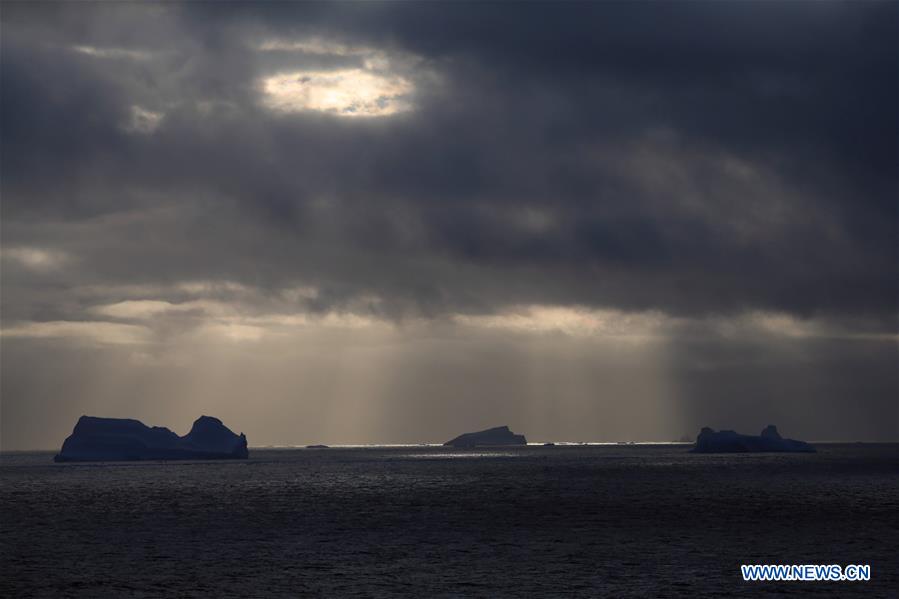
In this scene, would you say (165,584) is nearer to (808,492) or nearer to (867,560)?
(867,560)

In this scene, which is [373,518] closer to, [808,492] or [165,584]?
[165,584]

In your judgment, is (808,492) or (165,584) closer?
(165,584)

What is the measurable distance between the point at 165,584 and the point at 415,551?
623 inches

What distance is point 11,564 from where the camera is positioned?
53.1 meters

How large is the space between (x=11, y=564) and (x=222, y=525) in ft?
73.3

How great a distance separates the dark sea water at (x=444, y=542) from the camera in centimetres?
4403

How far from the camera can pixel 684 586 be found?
43.0 m

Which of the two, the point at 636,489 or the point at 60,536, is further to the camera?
the point at 636,489

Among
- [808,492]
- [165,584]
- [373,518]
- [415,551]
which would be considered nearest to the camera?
[165,584]

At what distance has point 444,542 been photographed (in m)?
61.2

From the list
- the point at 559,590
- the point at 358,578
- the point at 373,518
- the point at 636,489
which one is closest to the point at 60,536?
the point at 373,518

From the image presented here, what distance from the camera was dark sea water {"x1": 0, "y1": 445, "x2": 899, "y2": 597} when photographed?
44.0m

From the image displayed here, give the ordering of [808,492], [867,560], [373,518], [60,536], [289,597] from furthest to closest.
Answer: [808,492] → [373,518] → [60,536] → [867,560] → [289,597]

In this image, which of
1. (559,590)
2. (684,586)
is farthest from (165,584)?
(684,586)
